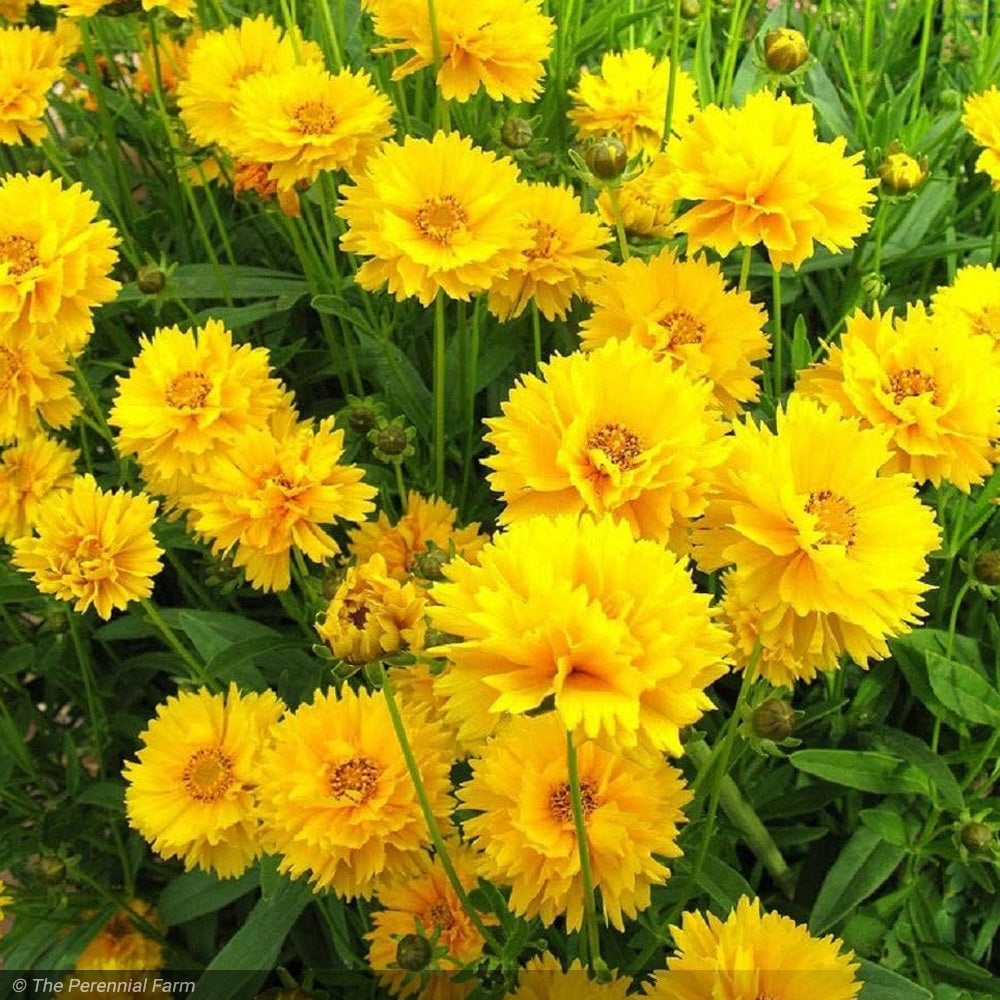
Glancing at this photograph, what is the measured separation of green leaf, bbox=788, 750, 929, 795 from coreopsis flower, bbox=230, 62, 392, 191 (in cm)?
71

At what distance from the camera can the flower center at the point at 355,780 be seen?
719 millimetres

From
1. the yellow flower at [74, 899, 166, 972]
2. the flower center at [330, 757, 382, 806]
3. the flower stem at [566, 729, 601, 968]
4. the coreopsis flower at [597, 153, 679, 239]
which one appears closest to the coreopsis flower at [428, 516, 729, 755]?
the flower stem at [566, 729, 601, 968]

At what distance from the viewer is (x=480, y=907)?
78cm

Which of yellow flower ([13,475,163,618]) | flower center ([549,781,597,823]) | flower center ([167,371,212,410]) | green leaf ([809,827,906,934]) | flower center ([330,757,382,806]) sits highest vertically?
flower center ([167,371,212,410])

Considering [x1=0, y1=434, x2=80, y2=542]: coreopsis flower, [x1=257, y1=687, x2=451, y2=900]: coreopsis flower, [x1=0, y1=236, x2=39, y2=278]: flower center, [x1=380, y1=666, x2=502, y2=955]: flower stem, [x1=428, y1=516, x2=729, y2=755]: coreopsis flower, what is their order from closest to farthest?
[x1=428, y1=516, x2=729, y2=755]: coreopsis flower < [x1=380, y1=666, x2=502, y2=955]: flower stem < [x1=257, y1=687, x2=451, y2=900]: coreopsis flower < [x1=0, y1=236, x2=39, y2=278]: flower center < [x1=0, y1=434, x2=80, y2=542]: coreopsis flower

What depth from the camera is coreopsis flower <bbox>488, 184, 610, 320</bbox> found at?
0.93m

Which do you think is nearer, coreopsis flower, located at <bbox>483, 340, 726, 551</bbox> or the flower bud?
coreopsis flower, located at <bbox>483, 340, 726, 551</bbox>

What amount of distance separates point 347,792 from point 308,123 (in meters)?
0.63

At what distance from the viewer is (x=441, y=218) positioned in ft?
2.81

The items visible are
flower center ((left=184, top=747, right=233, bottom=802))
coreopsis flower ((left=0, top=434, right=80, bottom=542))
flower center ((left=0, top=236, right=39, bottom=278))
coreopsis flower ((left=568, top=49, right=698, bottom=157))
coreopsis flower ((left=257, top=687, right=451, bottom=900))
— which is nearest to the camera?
coreopsis flower ((left=257, top=687, right=451, bottom=900))

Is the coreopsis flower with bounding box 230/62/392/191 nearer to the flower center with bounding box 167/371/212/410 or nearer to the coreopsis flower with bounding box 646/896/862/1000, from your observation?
the flower center with bounding box 167/371/212/410

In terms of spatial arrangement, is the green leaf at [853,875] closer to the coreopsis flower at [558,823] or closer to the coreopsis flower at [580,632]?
the coreopsis flower at [558,823]

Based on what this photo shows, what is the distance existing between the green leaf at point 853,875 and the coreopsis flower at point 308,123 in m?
0.80

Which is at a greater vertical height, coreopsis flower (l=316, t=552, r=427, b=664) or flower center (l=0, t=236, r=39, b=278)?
flower center (l=0, t=236, r=39, b=278)
